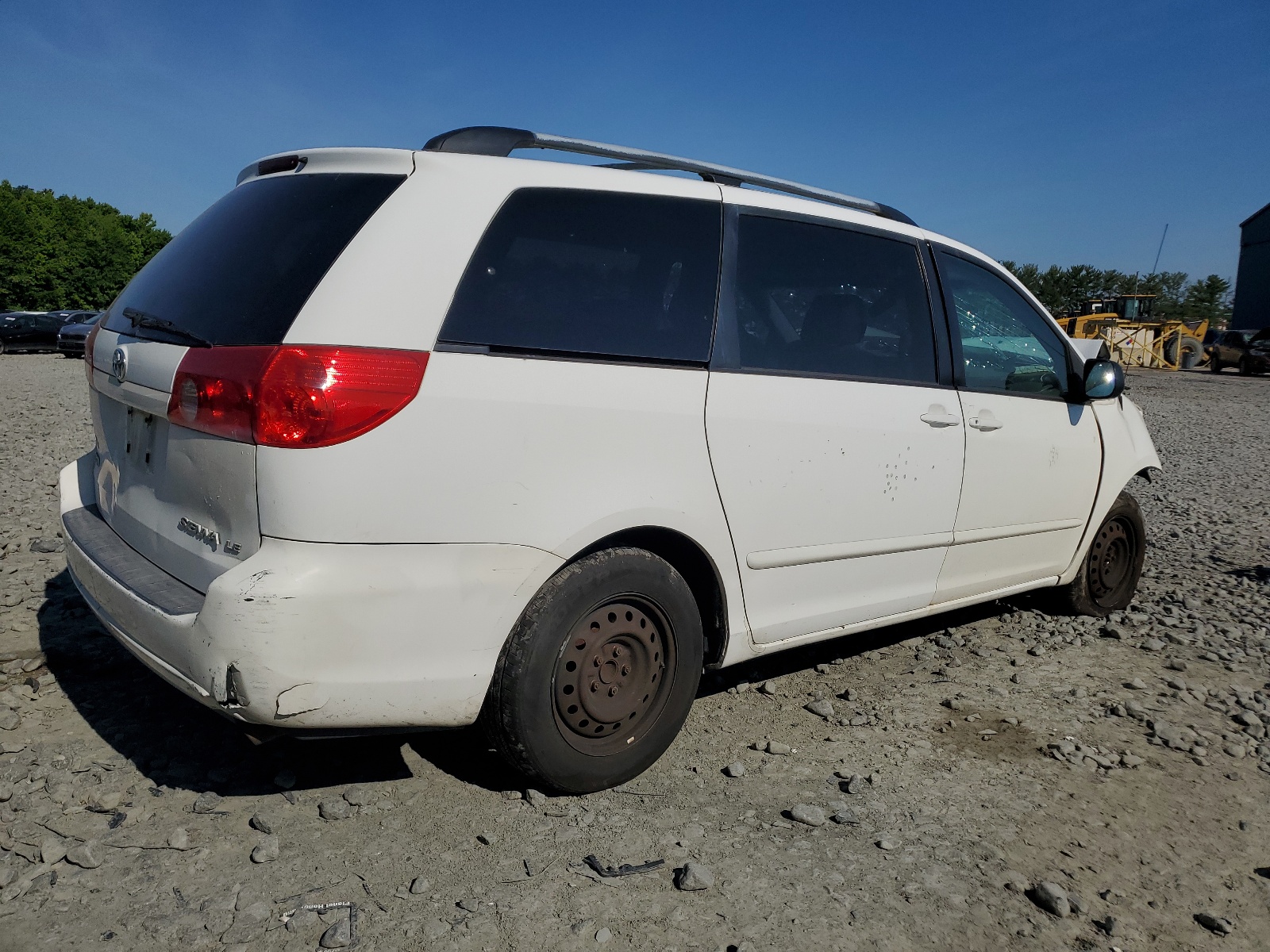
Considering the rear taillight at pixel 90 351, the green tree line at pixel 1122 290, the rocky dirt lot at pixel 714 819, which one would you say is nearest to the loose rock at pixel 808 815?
the rocky dirt lot at pixel 714 819

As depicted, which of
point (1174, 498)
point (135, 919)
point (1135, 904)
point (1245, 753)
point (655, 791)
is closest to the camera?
point (135, 919)

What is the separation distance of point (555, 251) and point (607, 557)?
35.1 inches

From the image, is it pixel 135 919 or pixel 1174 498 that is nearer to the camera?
pixel 135 919

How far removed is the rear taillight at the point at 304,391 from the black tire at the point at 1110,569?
3.72 meters

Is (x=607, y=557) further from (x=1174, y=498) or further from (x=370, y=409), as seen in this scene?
(x=1174, y=498)

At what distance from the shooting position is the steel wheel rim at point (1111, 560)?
4875 mm

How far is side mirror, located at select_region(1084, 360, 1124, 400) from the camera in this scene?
4.35m

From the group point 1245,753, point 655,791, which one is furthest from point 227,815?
point 1245,753

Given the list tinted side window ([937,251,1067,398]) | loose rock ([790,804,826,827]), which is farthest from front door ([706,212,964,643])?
loose rock ([790,804,826,827])

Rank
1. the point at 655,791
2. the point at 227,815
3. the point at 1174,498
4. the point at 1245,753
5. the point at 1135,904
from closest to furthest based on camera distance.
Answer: the point at 1135,904 → the point at 227,815 → the point at 655,791 → the point at 1245,753 → the point at 1174,498

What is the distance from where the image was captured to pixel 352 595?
234 cm

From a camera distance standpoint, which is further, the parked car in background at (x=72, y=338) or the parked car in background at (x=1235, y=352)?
the parked car in background at (x=1235, y=352)

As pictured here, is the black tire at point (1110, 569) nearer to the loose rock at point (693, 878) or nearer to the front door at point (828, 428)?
the front door at point (828, 428)

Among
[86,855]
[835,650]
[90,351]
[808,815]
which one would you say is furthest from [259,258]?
[835,650]
